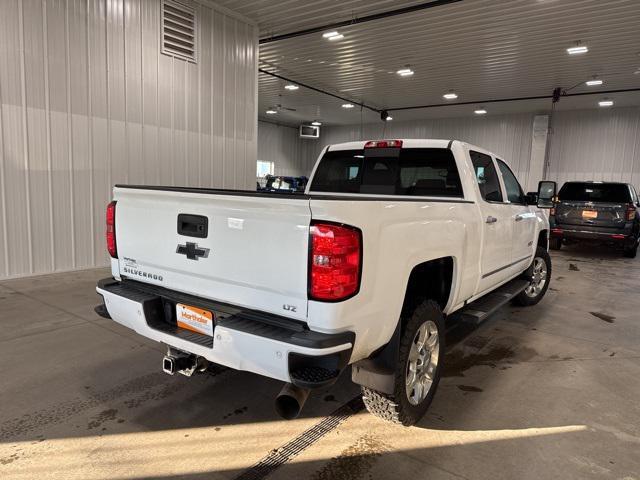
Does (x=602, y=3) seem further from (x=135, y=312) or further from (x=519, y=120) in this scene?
(x=519, y=120)

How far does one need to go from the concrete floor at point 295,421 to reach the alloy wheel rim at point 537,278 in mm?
1323

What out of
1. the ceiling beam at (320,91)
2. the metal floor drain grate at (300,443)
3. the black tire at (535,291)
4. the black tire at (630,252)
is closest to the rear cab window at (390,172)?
the metal floor drain grate at (300,443)

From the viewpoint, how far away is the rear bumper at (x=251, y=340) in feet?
6.11

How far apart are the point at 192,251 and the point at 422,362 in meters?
1.59

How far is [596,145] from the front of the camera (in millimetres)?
Result: 17344

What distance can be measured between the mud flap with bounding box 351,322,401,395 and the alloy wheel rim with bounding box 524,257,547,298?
3.91 metres

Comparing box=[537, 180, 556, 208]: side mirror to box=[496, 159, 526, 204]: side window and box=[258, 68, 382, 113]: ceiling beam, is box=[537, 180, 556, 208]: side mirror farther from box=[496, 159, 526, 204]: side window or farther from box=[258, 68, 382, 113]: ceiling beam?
box=[258, 68, 382, 113]: ceiling beam

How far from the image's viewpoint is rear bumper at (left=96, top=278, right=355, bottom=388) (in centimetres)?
186

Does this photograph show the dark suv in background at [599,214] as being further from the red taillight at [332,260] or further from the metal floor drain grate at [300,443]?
the red taillight at [332,260]

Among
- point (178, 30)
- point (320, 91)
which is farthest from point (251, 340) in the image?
point (320, 91)

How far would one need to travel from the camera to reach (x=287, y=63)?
12211mm

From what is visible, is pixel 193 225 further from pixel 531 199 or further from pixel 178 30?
pixel 178 30

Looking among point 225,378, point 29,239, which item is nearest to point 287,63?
point 29,239

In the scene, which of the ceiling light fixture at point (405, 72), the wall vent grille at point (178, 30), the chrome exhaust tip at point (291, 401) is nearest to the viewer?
the chrome exhaust tip at point (291, 401)
